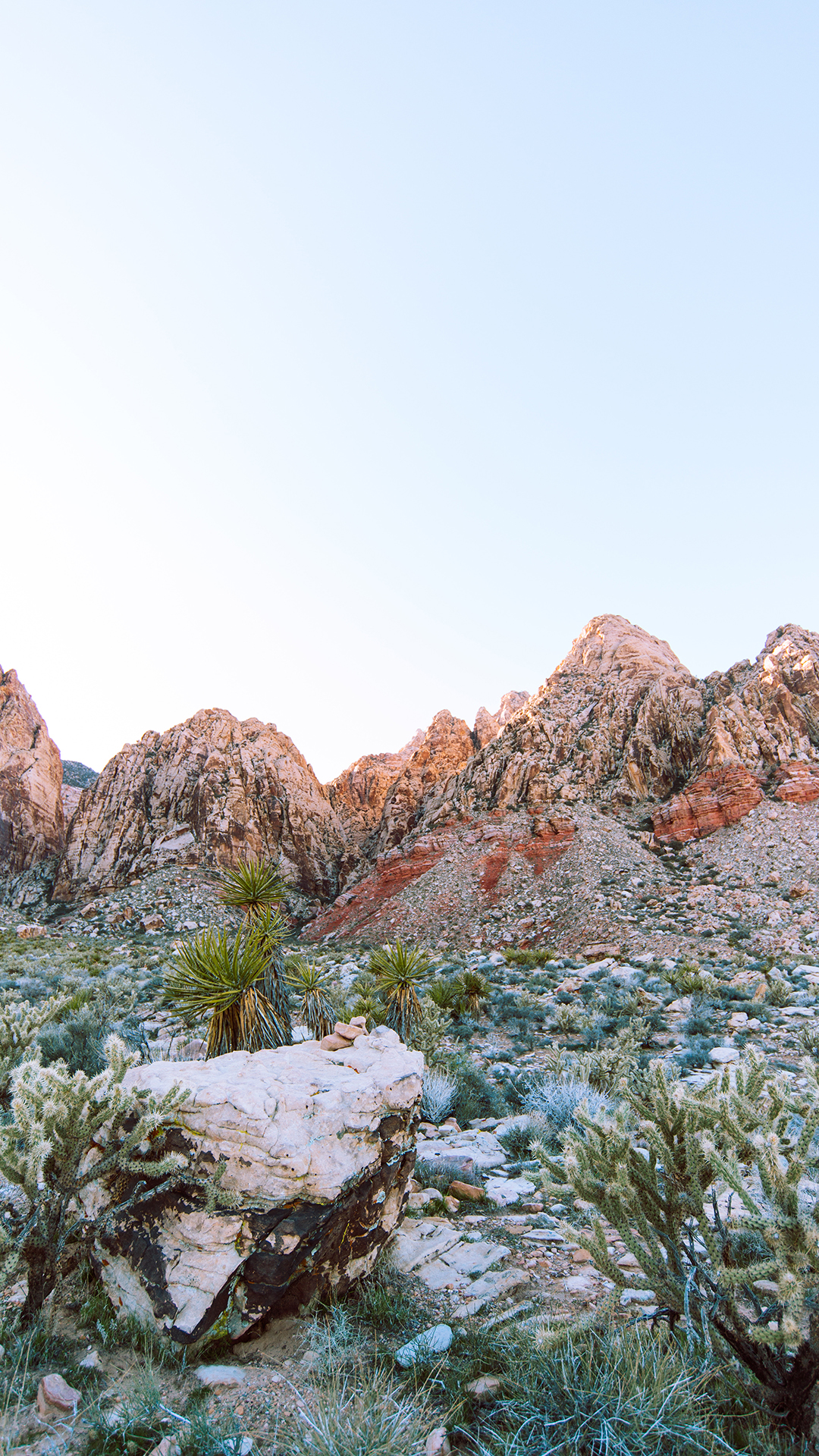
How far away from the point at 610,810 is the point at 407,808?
65.4ft

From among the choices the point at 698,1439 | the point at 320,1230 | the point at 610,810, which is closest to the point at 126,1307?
the point at 320,1230

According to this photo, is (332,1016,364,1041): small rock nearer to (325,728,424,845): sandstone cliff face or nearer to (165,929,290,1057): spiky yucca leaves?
(165,929,290,1057): spiky yucca leaves

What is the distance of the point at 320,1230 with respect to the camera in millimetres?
4043

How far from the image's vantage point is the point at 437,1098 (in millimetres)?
8133

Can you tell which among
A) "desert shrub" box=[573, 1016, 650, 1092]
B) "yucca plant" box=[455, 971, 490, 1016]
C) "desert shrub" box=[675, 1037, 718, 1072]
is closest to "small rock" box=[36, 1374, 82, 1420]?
"desert shrub" box=[573, 1016, 650, 1092]

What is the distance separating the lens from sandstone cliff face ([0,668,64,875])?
45.2m

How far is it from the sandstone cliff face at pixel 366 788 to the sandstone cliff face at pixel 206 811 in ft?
8.15

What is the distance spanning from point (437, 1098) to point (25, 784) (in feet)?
160

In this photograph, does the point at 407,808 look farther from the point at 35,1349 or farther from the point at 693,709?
the point at 35,1349

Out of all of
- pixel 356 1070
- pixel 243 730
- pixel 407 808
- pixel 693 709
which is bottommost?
pixel 356 1070

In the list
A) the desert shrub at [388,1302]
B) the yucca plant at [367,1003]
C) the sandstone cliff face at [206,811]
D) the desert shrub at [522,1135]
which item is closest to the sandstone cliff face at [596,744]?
the sandstone cliff face at [206,811]

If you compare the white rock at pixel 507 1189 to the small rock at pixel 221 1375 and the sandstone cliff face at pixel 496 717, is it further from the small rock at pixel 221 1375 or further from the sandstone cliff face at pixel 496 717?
the sandstone cliff face at pixel 496 717

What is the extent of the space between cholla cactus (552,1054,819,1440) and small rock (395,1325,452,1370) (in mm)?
1121

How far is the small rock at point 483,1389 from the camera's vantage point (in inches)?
124
